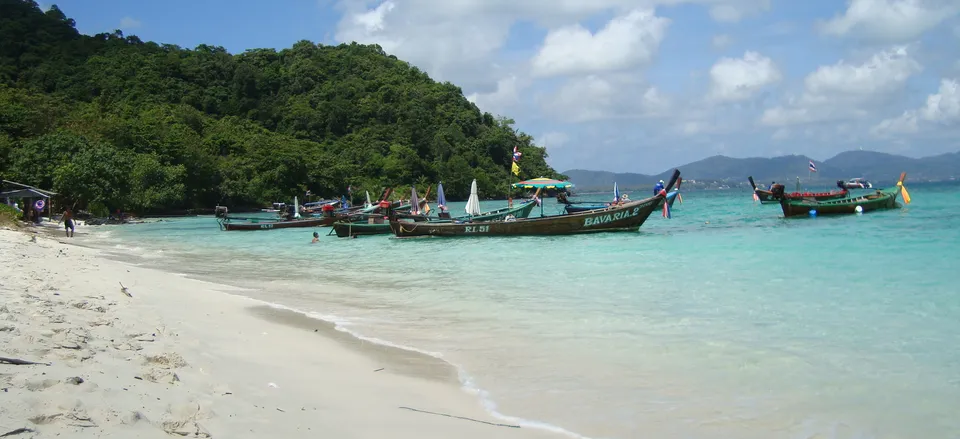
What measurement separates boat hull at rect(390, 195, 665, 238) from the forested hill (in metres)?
24.6

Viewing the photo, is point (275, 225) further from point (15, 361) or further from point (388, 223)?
point (15, 361)

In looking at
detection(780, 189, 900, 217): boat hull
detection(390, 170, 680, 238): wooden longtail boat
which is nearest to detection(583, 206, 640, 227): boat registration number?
detection(390, 170, 680, 238): wooden longtail boat

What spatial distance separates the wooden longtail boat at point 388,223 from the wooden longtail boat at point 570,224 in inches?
61.6

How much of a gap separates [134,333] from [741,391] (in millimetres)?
5616

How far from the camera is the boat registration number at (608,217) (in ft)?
81.5

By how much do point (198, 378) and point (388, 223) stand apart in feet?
79.3

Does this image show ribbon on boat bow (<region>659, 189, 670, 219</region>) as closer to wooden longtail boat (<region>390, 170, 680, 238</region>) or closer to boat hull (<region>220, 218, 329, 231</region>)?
wooden longtail boat (<region>390, 170, 680, 238</region>)

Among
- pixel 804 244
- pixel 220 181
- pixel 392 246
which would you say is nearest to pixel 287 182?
pixel 220 181

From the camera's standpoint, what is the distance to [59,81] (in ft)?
234

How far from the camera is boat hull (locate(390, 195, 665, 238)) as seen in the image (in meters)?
24.8

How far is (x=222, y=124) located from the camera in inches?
2908

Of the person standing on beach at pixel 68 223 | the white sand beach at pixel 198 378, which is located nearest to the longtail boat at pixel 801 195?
the white sand beach at pixel 198 378

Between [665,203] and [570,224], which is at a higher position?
[665,203]

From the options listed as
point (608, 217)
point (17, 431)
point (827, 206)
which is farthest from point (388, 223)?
point (17, 431)
